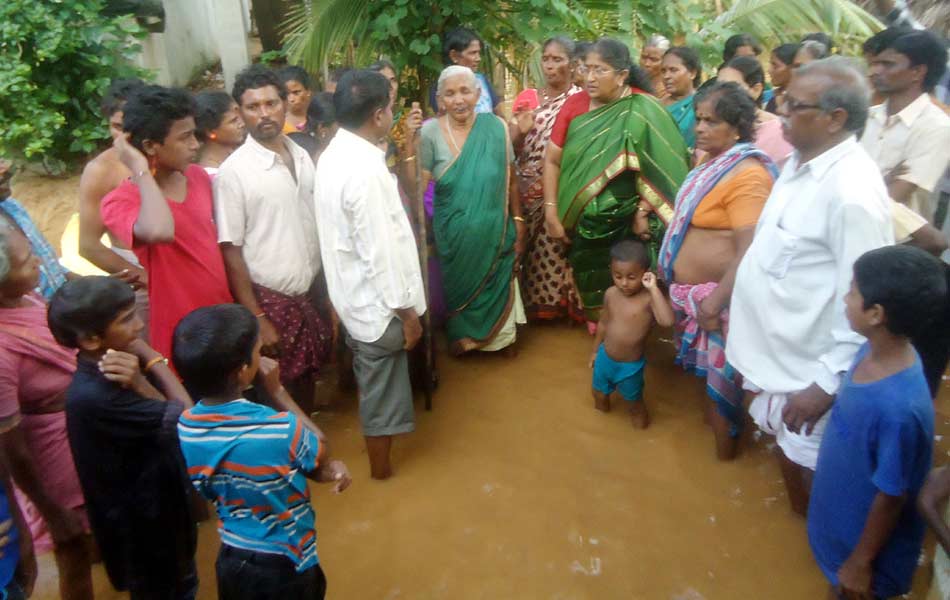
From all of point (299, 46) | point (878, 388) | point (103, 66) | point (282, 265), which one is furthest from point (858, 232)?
point (103, 66)

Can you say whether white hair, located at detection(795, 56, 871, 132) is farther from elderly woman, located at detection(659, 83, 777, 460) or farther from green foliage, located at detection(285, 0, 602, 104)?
green foliage, located at detection(285, 0, 602, 104)

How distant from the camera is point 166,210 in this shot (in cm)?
267

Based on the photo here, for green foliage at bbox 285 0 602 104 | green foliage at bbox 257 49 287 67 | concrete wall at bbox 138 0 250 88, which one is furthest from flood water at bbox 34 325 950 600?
concrete wall at bbox 138 0 250 88

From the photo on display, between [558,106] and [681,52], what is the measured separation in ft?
2.90

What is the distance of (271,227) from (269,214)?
0.21ft

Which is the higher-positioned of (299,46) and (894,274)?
(299,46)

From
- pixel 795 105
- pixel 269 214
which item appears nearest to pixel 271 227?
pixel 269 214

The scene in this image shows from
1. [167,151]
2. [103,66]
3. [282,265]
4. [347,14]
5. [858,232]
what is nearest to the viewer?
[858,232]

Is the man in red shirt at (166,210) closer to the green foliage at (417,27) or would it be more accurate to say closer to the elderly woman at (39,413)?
the elderly woman at (39,413)

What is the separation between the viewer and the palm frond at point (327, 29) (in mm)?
4895

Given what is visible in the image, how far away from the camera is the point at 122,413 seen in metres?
2.07

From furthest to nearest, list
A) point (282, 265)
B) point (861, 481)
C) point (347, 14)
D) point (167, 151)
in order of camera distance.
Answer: point (347, 14) < point (282, 265) < point (167, 151) < point (861, 481)

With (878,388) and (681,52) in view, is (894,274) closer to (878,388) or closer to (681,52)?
(878,388)

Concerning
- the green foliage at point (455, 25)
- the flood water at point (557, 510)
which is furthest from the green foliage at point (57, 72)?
the flood water at point (557, 510)
